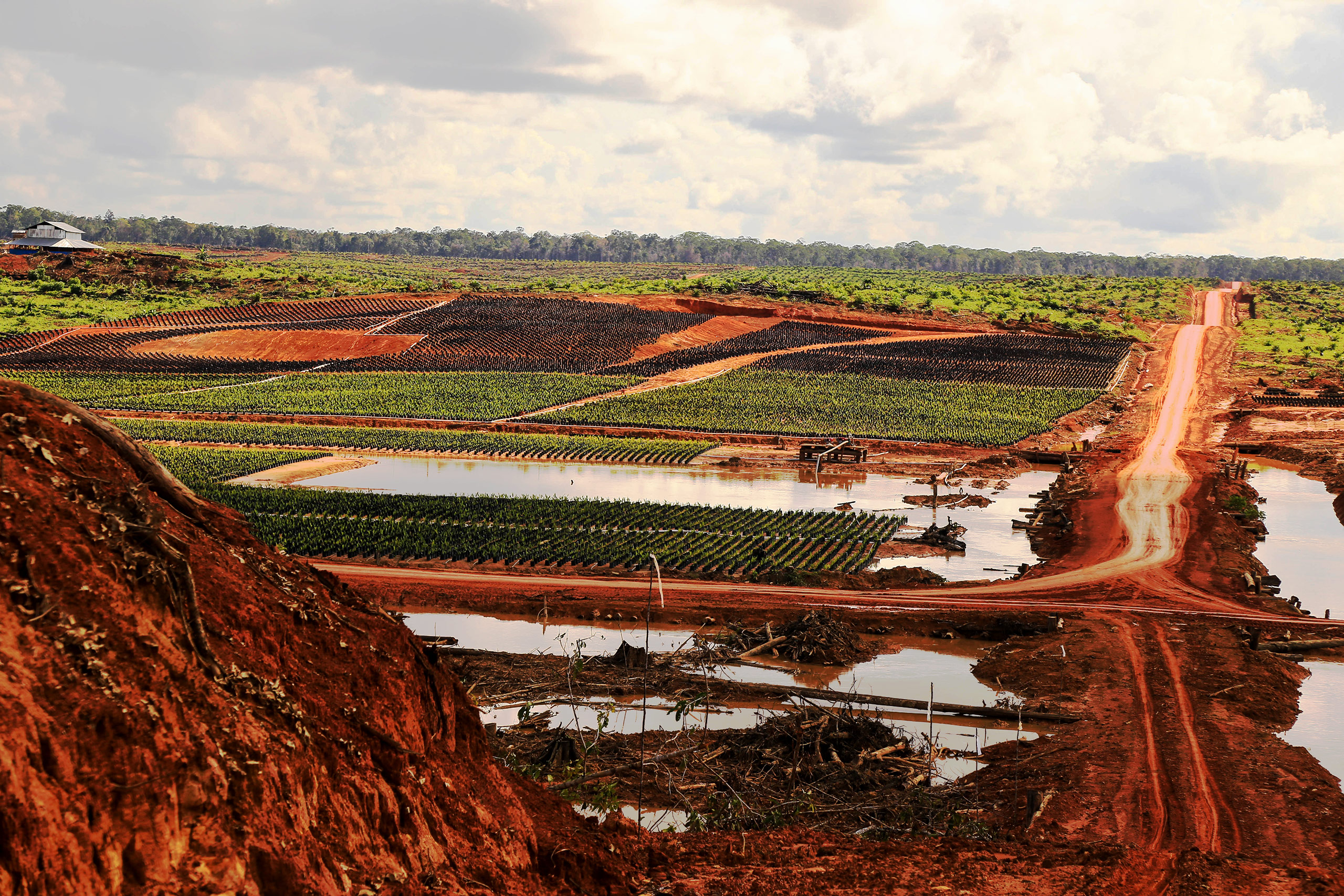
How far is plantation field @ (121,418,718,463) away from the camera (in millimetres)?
55031

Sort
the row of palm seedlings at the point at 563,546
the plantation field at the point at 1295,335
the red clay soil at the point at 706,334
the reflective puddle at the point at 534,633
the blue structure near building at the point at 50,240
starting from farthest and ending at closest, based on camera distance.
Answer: the blue structure near building at the point at 50,240
the red clay soil at the point at 706,334
the plantation field at the point at 1295,335
the row of palm seedlings at the point at 563,546
the reflective puddle at the point at 534,633

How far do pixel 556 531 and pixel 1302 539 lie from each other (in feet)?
86.3

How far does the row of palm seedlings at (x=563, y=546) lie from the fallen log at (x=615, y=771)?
1444cm

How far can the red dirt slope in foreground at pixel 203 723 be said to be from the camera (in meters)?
7.12

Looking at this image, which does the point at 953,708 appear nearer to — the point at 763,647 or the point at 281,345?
the point at 763,647

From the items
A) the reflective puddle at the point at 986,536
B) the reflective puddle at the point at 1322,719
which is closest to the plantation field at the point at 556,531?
the reflective puddle at the point at 986,536

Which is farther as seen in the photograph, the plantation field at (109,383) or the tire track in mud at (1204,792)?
the plantation field at (109,383)

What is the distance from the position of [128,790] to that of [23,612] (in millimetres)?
1465

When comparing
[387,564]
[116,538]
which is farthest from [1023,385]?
[116,538]

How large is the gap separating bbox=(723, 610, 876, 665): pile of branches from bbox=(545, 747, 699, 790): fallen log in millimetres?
6905

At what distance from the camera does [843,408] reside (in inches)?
2672

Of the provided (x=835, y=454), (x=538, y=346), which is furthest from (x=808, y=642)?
(x=538, y=346)

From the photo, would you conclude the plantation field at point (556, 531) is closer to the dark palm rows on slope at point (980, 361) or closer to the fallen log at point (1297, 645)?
the fallen log at point (1297, 645)

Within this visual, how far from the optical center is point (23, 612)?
25.0 ft
